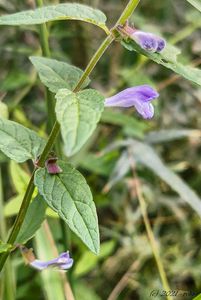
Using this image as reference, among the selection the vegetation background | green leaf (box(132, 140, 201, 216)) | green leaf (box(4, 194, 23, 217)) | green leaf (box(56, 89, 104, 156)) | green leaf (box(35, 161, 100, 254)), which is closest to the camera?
green leaf (box(56, 89, 104, 156))

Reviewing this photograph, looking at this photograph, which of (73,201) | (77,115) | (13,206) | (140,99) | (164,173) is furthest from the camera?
(164,173)

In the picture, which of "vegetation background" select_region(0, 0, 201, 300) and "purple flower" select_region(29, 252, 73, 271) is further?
"vegetation background" select_region(0, 0, 201, 300)

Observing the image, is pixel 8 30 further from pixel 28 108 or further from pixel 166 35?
pixel 166 35

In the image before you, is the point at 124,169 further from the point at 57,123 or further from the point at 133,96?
the point at 57,123

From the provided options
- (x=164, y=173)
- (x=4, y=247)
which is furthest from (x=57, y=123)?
(x=164, y=173)

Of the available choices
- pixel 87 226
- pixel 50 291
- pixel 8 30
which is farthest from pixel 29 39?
pixel 87 226

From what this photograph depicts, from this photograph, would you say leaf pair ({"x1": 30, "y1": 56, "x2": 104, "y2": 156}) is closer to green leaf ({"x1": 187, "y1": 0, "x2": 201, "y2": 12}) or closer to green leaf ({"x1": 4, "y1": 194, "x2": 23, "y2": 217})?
green leaf ({"x1": 187, "y1": 0, "x2": 201, "y2": 12})

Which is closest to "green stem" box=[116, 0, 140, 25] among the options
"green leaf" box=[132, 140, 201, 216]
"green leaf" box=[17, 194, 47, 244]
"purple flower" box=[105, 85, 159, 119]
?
"purple flower" box=[105, 85, 159, 119]

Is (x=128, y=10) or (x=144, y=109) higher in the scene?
(x=128, y=10)
